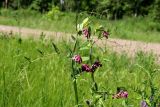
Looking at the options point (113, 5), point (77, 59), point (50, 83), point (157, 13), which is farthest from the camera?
point (113, 5)

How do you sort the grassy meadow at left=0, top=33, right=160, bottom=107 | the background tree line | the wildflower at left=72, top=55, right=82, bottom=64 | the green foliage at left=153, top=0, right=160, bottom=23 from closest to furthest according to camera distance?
the wildflower at left=72, top=55, right=82, bottom=64
the grassy meadow at left=0, top=33, right=160, bottom=107
the green foliage at left=153, top=0, right=160, bottom=23
the background tree line

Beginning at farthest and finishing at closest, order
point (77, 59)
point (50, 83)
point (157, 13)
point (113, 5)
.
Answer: point (113, 5)
point (157, 13)
point (50, 83)
point (77, 59)

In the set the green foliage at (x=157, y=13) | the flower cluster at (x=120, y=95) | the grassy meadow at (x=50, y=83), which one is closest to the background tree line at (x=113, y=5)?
the green foliage at (x=157, y=13)

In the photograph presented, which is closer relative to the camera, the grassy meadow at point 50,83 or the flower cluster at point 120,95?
the flower cluster at point 120,95

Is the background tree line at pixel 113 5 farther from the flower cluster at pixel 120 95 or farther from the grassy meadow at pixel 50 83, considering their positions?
the flower cluster at pixel 120 95

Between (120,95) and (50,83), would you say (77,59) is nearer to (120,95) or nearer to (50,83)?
(120,95)

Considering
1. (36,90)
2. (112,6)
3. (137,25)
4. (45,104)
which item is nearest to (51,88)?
(36,90)

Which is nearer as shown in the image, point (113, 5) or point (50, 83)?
point (50, 83)

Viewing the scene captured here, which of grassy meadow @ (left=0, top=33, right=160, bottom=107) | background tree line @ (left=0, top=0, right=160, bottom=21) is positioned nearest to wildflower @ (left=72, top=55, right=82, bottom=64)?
grassy meadow @ (left=0, top=33, right=160, bottom=107)

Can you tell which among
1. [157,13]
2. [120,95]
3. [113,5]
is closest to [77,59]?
[120,95]

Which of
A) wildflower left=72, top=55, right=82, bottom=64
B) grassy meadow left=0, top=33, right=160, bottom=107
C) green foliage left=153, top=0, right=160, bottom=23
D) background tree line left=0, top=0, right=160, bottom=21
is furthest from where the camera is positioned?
background tree line left=0, top=0, right=160, bottom=21

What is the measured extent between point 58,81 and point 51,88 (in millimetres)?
267

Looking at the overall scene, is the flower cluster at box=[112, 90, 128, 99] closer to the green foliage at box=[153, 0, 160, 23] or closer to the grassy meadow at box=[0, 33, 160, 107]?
the grassy meadow at box=[0, 33, 160, 107]

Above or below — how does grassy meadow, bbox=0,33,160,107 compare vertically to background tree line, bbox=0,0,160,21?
below
